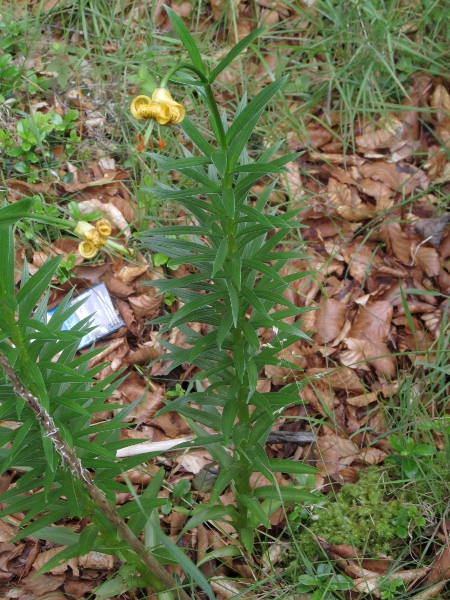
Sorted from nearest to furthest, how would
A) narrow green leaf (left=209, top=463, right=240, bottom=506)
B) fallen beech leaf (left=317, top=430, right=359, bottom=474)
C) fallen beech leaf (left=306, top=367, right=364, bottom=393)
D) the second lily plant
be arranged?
the second lily plant
narrow green leaf (left=209, top=463, right=240, bottom=506)
fallen beech leaf (left=317, top=430, right=359, bottom=474)
fallen beech leaf (left=306, top=367, right=364, bottom=393)

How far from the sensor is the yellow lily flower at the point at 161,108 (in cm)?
124

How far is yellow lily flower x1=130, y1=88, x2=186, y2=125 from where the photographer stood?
124cm

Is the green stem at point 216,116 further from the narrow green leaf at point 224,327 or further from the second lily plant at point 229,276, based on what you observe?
the narrow green leaf at point 224,327

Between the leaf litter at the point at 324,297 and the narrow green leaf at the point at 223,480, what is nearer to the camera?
the narrow green leaf at the point at 223,480

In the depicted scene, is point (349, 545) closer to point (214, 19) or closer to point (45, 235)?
point (45, 235)

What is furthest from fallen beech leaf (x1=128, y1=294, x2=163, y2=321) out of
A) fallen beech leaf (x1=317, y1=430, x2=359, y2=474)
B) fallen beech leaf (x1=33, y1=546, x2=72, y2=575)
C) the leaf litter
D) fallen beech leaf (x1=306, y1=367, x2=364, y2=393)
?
fallen beech leaf (x1=33, y1=546, x2=72, y2=575)

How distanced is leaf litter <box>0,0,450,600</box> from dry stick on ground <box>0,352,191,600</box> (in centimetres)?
27

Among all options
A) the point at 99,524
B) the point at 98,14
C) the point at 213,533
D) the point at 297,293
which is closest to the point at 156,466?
the point at 213,533

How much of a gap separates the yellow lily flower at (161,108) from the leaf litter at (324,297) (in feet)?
2.80

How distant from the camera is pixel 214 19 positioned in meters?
3.51

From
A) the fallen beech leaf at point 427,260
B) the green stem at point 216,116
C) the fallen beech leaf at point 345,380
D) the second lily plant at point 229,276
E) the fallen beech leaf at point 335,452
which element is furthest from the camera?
the fallen beech leaf at point 427,260

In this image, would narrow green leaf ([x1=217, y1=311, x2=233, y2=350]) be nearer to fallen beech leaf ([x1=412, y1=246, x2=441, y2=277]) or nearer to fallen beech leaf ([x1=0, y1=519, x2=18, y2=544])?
fallen beech leaf ([x1=0, y1=519, x2=18, y2=544])

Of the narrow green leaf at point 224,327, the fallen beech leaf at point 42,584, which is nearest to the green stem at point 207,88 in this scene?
the narrow green leaf at point 224,327

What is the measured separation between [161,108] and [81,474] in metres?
0.86
